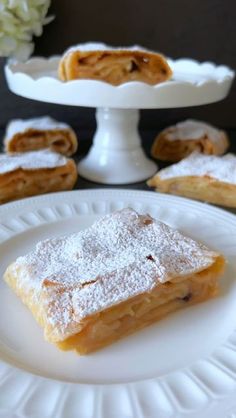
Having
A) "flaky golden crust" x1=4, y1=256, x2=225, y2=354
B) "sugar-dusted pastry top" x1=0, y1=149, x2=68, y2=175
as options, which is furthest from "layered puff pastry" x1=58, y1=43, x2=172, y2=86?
"flaky golden crust" x1=4, y1=256, x2=225, y2=354

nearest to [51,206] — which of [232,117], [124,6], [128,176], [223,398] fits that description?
[128,176]

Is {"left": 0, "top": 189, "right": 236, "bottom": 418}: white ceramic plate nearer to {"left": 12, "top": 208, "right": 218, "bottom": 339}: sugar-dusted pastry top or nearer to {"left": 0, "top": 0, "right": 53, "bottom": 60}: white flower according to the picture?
{"left": 12, "top": 208, "right": 218, "bottom": 339}: sugar-dusted pastry top

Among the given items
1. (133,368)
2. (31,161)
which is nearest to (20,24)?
(31,161)

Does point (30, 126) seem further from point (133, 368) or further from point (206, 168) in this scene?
point (133, 368)

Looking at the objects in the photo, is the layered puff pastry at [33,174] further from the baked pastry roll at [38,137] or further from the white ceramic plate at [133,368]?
the white ceramic plate at [133,368]

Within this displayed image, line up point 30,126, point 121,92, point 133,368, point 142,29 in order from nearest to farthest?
point 133,368 < point 121,92 < point 30,126 < point 142,29

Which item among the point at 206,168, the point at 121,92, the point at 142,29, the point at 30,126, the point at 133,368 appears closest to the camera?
the point at 133,368

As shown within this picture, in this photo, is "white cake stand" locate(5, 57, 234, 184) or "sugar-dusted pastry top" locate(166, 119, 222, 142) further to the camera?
"sugar-dusted pastry top" locate(166, 119, 222, 142)
